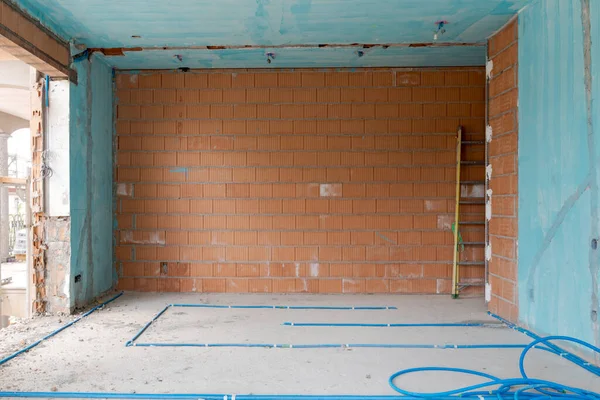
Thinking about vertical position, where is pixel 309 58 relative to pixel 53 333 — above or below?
above

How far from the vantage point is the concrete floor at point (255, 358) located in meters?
2.91

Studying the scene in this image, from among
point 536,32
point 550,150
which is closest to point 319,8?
point 536,32

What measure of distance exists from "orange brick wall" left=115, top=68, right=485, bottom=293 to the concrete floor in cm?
95

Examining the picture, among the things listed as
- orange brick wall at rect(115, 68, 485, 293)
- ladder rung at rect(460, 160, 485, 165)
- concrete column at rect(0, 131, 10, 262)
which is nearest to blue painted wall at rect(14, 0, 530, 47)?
orange brick wall at rect(115, 68, 485, 293)

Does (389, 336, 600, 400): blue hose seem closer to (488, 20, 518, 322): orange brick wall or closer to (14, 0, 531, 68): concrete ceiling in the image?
(488, 20, 518, 322): orange brick wall

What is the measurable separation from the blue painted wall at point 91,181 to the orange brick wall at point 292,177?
22 centimetres

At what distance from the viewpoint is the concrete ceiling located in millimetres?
3906

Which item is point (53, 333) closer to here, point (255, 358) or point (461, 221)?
point (255, 358)

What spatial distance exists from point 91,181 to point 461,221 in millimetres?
4813

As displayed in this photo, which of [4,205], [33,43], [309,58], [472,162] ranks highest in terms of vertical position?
[309,58]

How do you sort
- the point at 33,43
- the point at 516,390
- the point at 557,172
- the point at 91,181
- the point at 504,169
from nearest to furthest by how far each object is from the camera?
the point at 516,390 < the point at 557,172 < the point at 33,43 < the point at 504,169 < the point at 91,181

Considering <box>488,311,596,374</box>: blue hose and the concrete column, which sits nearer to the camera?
<box>488,311,596,374</box>: blue hose

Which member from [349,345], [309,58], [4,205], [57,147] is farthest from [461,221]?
[4,205]

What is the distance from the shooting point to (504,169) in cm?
448
